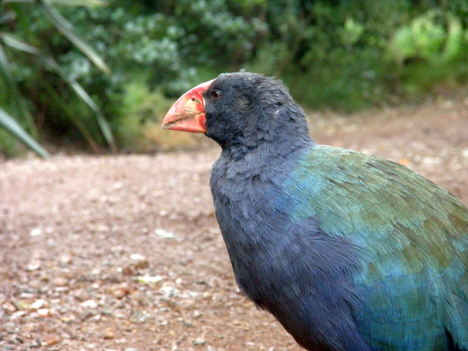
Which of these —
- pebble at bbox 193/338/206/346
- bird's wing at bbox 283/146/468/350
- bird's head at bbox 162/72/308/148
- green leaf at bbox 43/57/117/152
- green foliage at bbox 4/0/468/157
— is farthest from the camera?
green foliage at bbox 4/0/468/157

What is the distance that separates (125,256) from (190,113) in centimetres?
142

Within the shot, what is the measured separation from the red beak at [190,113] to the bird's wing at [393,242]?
52 cm

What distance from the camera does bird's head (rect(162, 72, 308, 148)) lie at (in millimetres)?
2438

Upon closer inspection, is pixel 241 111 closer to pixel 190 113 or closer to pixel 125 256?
pixel 190 113

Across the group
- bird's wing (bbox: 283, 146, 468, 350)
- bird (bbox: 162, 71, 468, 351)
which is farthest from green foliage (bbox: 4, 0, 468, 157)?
bird's wing (bbox: 283, 146, 468, 350)

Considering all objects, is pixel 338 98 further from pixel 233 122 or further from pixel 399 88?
pixel 233 122

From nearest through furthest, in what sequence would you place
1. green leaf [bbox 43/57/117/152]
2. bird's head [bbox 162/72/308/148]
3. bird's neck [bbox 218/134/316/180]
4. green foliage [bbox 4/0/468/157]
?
1. bird's neck [bbox 218/134/316/180]
2. bird's head [bbox 162/72/308/148]
3. green leaf [bbox 43/57/117/152]
4. green foliage [bbox 4/0/468/157]

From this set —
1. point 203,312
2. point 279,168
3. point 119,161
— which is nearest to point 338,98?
point 119,161

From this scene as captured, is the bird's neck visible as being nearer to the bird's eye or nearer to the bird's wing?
the bird's wing

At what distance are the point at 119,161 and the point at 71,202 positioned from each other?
143cm

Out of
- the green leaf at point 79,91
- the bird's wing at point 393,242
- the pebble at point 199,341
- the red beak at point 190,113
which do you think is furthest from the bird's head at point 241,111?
the green leaf at point 79,91

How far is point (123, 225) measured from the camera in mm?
4242

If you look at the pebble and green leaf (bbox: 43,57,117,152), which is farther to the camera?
green leaf (bbox: 43,57,117,152)

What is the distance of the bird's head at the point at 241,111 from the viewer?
8.00ft
